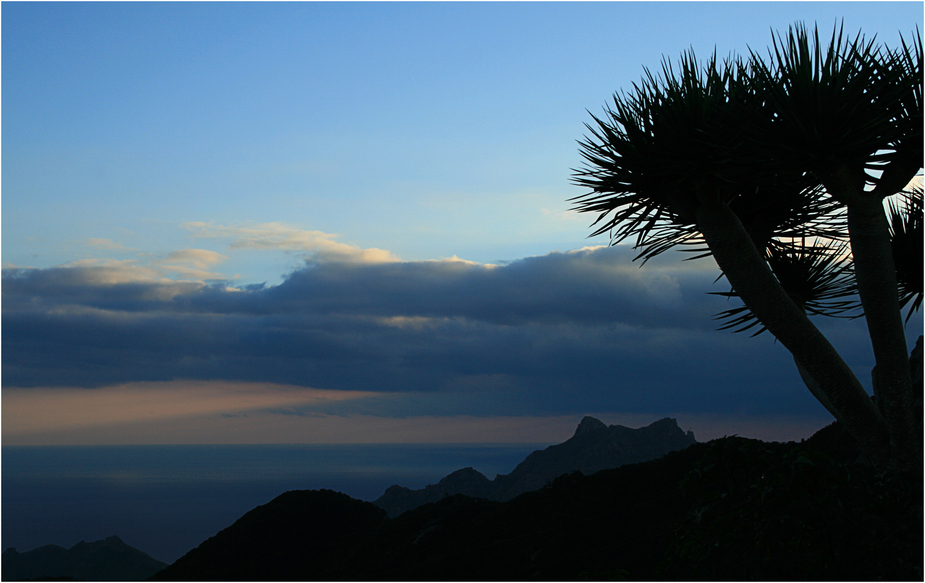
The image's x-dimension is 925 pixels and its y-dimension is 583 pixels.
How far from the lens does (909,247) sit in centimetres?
895

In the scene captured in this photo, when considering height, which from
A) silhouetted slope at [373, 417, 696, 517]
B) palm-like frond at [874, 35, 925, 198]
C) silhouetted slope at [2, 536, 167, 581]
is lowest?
silhouetted slope at [2, 536, 167, 581]

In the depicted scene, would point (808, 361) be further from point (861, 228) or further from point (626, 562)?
point (626, 562)

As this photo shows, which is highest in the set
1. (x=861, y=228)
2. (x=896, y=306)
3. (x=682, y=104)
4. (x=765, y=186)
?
(x=682, y=104)

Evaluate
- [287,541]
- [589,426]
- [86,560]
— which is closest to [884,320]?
[287,541]

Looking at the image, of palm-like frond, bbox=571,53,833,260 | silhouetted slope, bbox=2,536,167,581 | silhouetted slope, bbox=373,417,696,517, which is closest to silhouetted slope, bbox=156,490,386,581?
palm-like frond, bbox=571,53,833,260

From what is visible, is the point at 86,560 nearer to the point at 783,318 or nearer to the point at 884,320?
the point at 783,318

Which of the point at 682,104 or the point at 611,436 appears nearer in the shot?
the point at 682,104

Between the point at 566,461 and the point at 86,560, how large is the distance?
40755 millimetres

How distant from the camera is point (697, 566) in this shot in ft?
13.6

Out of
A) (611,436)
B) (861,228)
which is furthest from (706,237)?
(611,436)

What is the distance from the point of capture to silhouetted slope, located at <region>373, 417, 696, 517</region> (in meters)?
47.0

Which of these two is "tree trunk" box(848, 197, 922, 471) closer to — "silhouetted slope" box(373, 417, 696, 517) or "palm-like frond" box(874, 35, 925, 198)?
"palm-like frond" box(874, 35, 925, 198)

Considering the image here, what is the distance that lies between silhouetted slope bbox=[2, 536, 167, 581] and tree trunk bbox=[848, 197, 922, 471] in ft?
174

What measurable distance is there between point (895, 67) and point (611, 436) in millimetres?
45504
